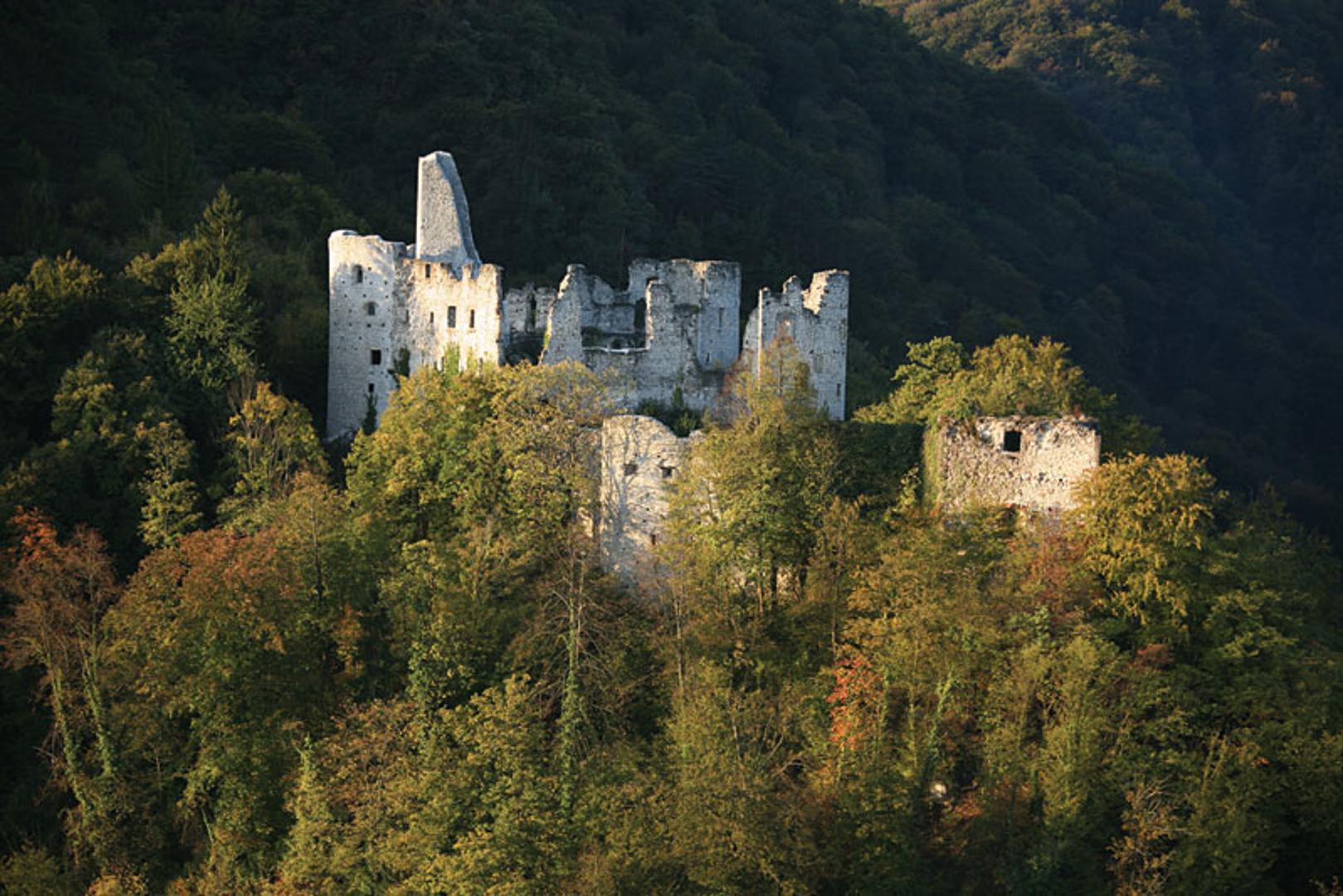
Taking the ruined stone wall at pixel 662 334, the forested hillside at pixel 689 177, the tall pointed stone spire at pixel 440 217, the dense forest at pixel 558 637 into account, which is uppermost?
the forested hillside at pixel 689 177

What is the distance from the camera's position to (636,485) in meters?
35.0

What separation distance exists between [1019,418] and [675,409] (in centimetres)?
686

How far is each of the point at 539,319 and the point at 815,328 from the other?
17.7ft

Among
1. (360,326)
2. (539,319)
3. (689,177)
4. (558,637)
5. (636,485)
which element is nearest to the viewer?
(558,637)

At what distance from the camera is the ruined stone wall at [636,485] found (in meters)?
34.8

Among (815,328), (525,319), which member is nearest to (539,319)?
(525,319)

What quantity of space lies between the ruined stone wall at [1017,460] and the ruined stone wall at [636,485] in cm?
470

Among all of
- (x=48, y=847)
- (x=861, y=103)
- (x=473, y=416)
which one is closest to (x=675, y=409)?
(x=473, y=416)

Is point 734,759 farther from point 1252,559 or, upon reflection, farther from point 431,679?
point 1252,559

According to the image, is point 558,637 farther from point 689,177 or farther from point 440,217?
point 689,177

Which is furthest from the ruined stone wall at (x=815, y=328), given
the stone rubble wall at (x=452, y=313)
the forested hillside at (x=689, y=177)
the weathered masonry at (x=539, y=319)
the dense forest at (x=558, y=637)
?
the forested hillside at (x=689, y=177)

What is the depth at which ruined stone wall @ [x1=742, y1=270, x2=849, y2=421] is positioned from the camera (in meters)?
37.3

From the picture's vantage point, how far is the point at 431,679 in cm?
3303

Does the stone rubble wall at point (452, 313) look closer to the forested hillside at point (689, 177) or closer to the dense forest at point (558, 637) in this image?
the dense forest at point (558, 637)
